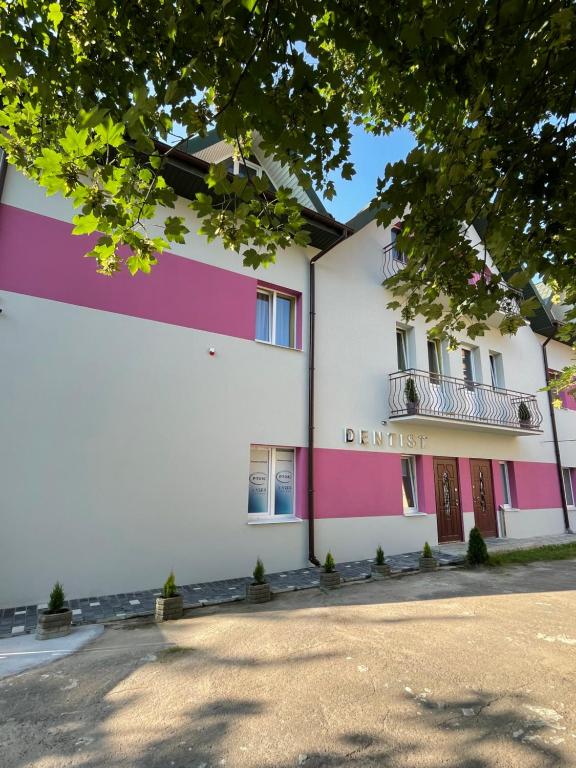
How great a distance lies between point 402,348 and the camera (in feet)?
36.8

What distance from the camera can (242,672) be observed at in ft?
12.2

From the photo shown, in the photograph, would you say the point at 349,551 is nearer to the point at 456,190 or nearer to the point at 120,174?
the point at 456,190

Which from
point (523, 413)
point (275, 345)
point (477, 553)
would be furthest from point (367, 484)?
point (523, 413)

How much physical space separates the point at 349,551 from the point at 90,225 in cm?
767

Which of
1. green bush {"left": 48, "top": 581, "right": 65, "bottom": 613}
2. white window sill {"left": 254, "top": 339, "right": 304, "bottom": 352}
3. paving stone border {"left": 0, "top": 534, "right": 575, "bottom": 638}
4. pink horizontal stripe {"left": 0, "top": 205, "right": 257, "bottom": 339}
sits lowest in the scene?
paving stone border {"left": 0, "top": 534, "right": 575, "bottom": 638}

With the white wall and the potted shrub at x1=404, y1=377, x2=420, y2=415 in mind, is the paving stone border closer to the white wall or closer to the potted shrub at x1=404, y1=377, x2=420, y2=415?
the white wall

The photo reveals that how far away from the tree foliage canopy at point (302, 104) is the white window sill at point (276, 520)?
17.4 feet

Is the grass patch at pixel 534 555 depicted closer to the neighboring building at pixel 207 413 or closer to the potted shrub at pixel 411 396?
the neighboring building at pixel 207 413

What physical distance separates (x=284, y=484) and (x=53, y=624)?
4.48m

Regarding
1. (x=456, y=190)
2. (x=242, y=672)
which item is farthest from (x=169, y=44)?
(x=242, y=672)

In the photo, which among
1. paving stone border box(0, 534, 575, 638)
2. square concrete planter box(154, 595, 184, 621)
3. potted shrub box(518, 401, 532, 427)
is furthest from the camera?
potted shrub box(518, 401, 532, 427)

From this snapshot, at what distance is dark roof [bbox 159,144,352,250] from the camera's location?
7.09m

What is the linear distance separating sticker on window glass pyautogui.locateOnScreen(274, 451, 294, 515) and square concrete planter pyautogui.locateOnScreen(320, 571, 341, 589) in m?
1.61

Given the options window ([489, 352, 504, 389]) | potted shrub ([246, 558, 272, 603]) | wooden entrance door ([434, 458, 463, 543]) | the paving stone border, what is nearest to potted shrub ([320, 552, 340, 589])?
the paving stone border
